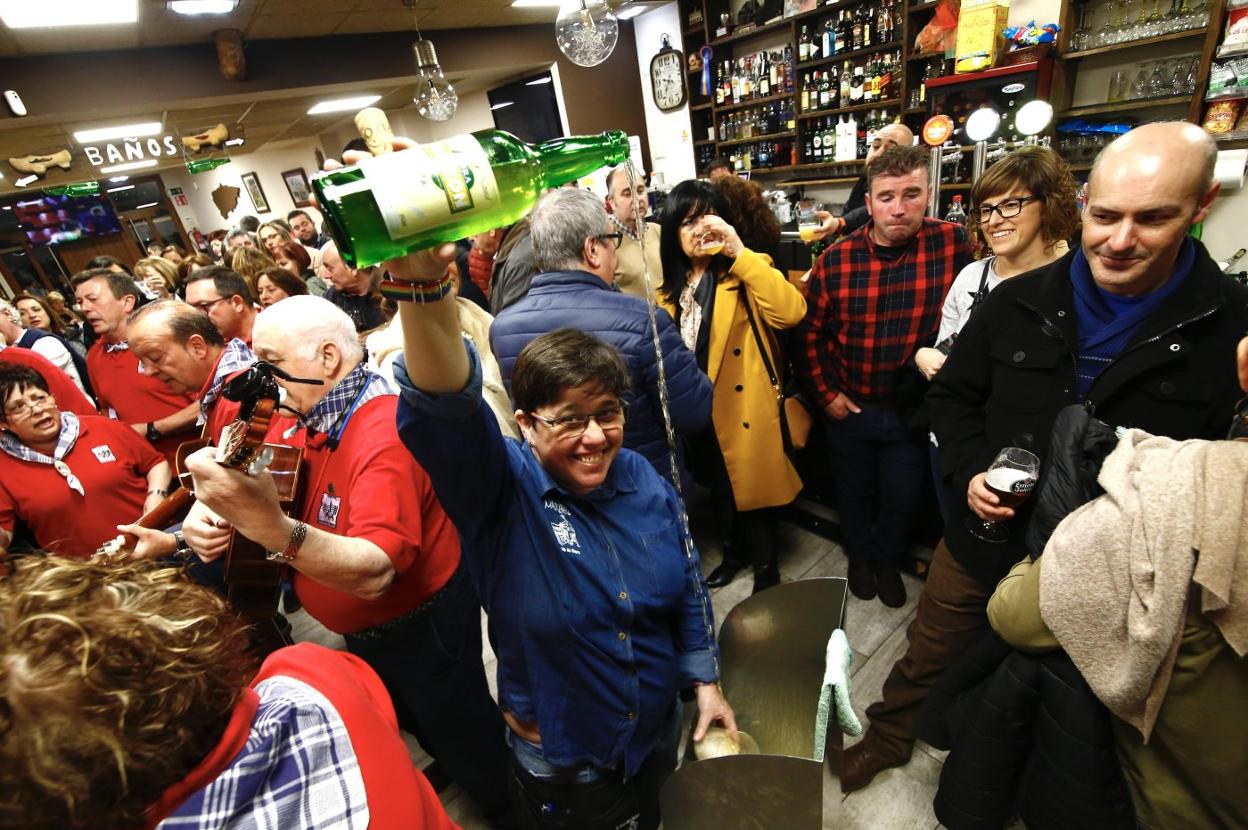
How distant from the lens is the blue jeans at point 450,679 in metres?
1.52

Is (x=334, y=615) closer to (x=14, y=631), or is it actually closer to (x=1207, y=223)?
(x=14, y=631)

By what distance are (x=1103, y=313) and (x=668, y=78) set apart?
24.5ft

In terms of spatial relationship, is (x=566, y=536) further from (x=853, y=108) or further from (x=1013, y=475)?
(x=853, y=108)

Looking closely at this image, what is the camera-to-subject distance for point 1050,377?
139 centimetres

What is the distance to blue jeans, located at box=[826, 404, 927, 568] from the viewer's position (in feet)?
7.37

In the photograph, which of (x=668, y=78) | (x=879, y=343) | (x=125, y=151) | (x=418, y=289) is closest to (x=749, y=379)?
(x=879, y=343)

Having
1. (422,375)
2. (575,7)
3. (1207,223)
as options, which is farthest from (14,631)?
(1207,223)

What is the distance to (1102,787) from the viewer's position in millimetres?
1124

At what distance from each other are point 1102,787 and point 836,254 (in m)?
1.72

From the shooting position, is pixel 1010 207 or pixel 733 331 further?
pixel 733 331

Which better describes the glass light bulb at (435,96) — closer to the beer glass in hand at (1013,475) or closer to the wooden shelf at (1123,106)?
the wooden shelf at (1123,106)

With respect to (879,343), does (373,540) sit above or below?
above

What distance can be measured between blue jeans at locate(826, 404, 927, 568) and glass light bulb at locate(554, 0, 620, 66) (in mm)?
3341

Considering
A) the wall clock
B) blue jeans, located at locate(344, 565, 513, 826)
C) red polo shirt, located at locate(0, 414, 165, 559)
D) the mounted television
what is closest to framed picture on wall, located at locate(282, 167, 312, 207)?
the mounted television
